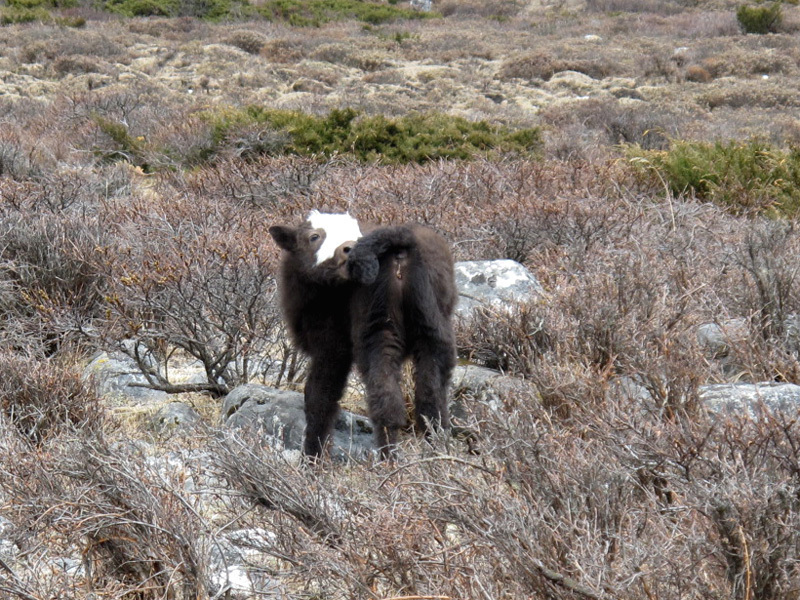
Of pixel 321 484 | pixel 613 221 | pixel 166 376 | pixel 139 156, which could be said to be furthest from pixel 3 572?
pixel 139 156

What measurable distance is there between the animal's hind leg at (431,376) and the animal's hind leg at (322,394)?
43 centimetres

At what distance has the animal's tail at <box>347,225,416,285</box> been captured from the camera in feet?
14.2

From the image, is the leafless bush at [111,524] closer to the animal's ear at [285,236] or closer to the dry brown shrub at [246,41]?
the animal's ear at [285,236]

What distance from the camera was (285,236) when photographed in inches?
189

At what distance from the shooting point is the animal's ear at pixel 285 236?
4781 millimetres

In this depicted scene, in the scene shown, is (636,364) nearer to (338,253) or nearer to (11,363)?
(338,253)

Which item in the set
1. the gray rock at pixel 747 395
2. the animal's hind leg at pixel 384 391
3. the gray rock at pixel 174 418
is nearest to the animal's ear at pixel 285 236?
the animal's hind leg at pixel 384 391

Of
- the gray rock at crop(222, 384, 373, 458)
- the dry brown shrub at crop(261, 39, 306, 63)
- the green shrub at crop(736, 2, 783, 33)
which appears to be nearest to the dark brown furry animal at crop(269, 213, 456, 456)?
the gray rock at crop(222, 384, 373, 458)

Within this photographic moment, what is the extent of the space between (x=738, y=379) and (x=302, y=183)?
6.01 m

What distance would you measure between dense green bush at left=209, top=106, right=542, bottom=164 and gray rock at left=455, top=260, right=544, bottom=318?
17.2 ft

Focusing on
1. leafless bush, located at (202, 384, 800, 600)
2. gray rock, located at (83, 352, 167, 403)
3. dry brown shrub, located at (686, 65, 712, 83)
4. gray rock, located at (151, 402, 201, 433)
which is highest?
leafless bush, located at (202, 384, 800, 600)

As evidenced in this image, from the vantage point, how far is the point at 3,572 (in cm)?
326

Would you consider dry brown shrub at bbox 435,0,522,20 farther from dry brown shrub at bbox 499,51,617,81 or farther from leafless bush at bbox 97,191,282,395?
leafless bush at bbox 97,191,282,395

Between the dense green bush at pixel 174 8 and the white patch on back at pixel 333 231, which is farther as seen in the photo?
the dense green bush at pixel 174 8
